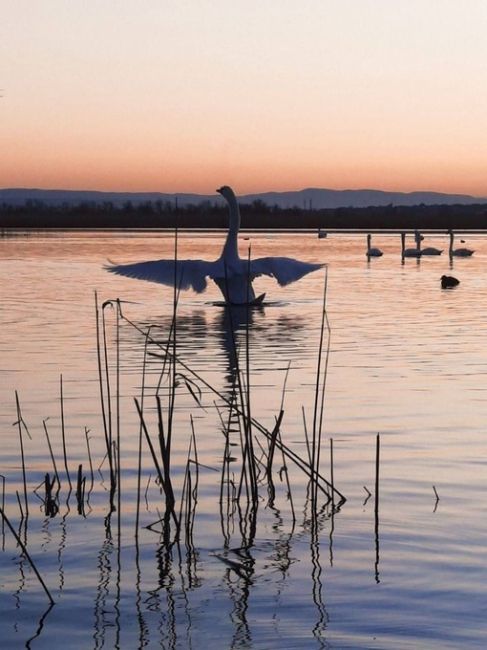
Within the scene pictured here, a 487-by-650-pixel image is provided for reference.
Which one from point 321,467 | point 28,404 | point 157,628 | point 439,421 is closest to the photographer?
point 157,628

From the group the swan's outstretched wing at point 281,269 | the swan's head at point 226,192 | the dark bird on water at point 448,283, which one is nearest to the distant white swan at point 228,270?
the swan's outstretched wing at point 281,269

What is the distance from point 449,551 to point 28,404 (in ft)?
16.5

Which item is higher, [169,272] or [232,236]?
[232,236]

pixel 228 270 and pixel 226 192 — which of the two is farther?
pixel 226 192

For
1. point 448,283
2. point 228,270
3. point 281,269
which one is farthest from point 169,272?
point 448,283

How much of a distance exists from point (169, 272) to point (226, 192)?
2.35m

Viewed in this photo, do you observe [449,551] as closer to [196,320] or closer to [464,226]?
[196,320]

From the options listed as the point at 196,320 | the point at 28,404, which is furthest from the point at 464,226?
the point at 28,404

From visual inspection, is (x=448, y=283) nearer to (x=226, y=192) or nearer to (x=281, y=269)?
(x=226, y=192)

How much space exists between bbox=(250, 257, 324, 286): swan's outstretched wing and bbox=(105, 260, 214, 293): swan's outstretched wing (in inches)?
30.0

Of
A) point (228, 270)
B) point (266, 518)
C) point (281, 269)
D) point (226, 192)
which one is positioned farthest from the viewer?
point (226, 192)

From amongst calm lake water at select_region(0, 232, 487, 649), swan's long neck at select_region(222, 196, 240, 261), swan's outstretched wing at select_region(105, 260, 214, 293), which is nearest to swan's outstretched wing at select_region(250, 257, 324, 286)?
swan's long neck at select_region(222, 196, 240, 261)

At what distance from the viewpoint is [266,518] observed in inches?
258

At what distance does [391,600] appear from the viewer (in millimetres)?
5219
